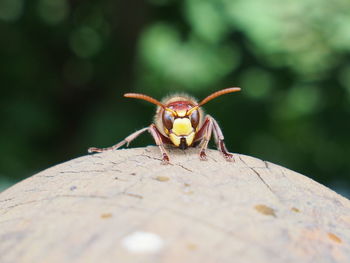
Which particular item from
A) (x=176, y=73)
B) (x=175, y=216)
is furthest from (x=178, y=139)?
(x=176, y=73)

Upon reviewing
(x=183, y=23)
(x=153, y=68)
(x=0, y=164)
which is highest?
(x=183, y=23)

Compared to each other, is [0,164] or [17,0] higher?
[17,0]

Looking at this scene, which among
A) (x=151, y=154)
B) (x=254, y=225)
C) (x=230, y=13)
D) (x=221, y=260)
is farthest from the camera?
(x=230, y=13)

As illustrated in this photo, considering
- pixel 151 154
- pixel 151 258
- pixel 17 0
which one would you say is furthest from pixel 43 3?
pixel 151 258

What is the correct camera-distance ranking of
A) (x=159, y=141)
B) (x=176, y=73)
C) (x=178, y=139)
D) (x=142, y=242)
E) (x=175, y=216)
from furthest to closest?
(x=176, y=73)
(x=178, y=139)
(x=159, y=141)
(x=175, y=216)
(x=142, y=242)

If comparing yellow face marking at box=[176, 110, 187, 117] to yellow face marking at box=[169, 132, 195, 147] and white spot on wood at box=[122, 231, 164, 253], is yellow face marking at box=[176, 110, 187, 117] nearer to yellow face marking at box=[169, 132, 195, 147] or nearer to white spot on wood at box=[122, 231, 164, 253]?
yellow face marking at box=[169, 132, 195, 147]

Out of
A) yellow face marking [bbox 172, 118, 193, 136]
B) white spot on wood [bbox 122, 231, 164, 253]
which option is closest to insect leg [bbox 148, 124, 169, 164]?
yellow face marking [bbox 172, 118, 193, 136]

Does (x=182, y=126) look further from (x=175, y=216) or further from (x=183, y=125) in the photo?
(x=175, y=216)

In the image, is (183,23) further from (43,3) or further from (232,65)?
(43,3)
